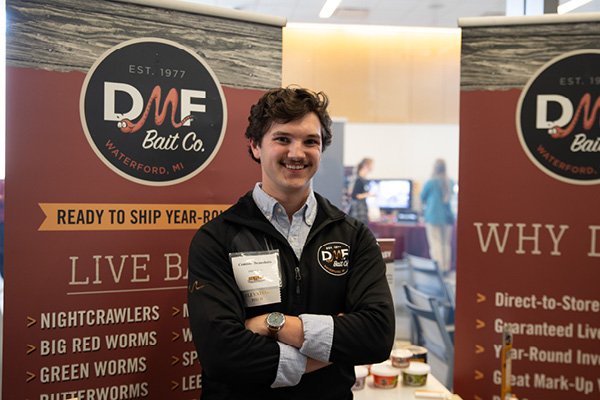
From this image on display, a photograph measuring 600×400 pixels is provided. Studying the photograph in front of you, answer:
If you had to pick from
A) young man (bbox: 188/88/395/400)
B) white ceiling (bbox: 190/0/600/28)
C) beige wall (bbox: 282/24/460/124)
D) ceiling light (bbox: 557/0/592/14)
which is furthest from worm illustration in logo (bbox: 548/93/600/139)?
beige wall (bbox: 282/24/460/124)

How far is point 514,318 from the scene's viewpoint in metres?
2.36

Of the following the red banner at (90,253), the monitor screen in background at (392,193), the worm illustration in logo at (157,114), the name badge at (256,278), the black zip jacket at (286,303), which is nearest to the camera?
the black zip jacket at (286,303)

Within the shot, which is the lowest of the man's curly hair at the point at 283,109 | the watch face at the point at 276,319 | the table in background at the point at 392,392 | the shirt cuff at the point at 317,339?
the table in background at the point at 392,392

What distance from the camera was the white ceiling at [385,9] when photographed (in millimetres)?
6442

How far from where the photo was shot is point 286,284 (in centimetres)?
163

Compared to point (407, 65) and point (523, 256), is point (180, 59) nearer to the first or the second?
point (523, 256)

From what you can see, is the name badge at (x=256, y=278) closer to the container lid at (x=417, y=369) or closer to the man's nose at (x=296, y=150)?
the man's nose at (x=296, y=150)

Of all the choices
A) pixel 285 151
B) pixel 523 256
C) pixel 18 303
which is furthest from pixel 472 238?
pixel 18 303

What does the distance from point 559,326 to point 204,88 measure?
1760 mm

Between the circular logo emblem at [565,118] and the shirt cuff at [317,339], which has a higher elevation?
the circular logo emblem at [565,118]

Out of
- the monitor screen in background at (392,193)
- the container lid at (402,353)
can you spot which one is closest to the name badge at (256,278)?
the container lid at (402,353)

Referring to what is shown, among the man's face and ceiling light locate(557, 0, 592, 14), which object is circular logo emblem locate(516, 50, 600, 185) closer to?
the man's face

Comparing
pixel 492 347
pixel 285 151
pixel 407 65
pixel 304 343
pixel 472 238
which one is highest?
pixel 407 65

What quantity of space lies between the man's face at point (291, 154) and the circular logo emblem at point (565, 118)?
111 centimetres
